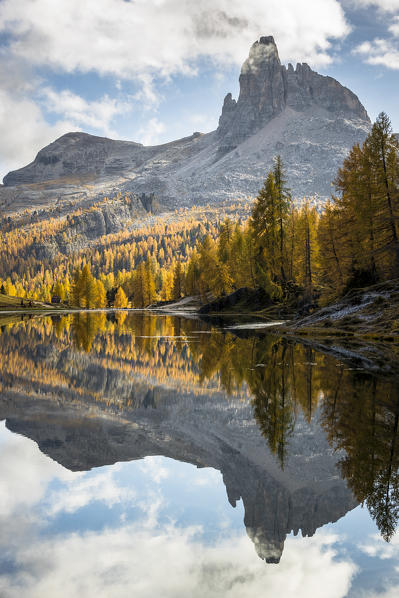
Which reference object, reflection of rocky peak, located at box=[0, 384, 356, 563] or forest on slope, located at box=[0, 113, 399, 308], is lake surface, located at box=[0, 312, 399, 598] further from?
forest on slope, located at box=[0, 113, 399, 308]

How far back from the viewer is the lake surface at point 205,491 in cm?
427

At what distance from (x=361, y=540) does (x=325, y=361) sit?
13.0 meters

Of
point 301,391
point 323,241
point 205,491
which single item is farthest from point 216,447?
point 323,241

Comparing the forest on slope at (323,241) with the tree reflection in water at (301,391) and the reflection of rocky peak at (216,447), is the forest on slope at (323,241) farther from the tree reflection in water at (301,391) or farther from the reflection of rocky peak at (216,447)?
the reflection of rocky peak at (216,447)

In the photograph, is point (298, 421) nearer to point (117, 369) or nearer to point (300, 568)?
point (300, 568)

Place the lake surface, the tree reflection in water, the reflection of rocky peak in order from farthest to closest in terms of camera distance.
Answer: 1. the tree reflection in water
2. the reflection of rocky peak
3. the lake surface

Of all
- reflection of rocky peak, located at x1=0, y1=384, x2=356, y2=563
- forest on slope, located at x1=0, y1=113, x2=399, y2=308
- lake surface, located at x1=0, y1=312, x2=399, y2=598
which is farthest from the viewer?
forest on slope, located at x1=0, y1=113, x2=399, y2=308

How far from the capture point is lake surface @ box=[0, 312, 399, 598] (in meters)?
4.27

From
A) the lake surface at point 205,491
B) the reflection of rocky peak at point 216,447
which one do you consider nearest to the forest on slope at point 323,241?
the lake surface at point 205,491

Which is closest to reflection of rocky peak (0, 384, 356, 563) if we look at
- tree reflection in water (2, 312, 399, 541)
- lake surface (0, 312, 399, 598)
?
lake surface (0, 312, 399, 598)

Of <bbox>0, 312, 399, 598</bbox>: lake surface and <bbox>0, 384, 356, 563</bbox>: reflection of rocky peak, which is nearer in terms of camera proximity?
<bbox>0, 312, 399, 598</bbox>: lake surface

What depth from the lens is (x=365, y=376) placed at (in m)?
13.8

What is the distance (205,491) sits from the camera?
6.31m

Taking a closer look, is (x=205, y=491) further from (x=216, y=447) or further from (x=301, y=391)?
(x=301, y=391)
